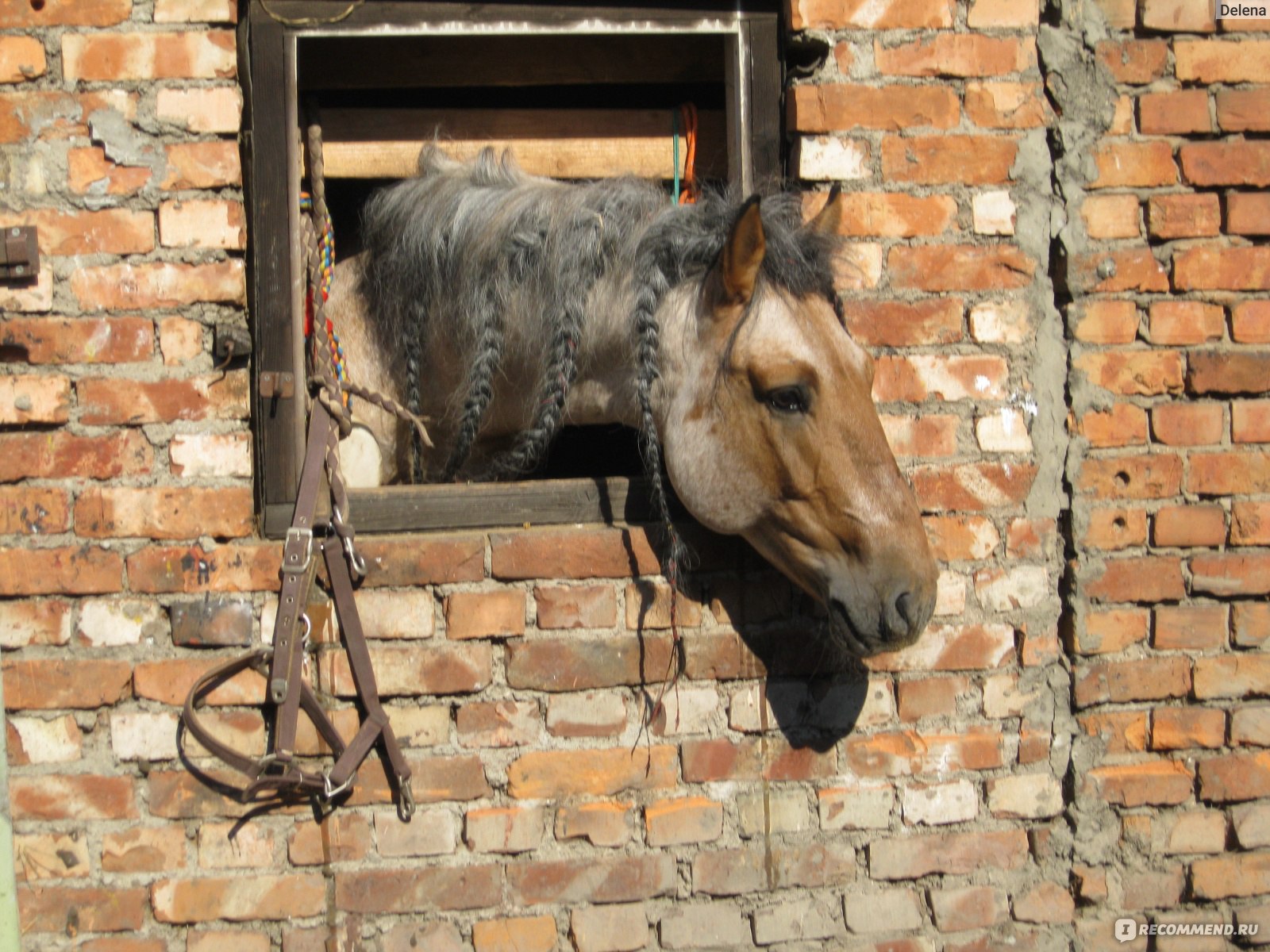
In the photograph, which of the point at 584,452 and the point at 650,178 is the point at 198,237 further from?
the point at 584,452

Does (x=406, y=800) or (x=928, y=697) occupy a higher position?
(x=928, y=697)

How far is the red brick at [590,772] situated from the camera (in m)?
2.21

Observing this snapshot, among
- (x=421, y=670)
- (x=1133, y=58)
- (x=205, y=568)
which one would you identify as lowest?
(x=421, y=670)

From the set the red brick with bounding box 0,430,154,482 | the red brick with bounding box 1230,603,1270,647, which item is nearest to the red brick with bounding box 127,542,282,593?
the red brick with bounding box 0,430,154,482

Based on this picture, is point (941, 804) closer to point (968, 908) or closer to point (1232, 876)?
point (968, 908)

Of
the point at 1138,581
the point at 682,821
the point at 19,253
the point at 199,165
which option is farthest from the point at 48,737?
the point at 1138,581

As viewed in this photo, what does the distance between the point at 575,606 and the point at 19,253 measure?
1295mm

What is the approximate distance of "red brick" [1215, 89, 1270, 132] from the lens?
2.35 meters

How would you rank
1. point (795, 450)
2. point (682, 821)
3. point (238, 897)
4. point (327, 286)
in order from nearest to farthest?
point (795, 450), point (238, 897), point (682, 821), point (327, 286)

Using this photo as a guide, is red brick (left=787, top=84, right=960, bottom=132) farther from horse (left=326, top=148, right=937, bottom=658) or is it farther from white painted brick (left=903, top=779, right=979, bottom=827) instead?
white painted brick (left=903, top=779, right=979, bottom=827)

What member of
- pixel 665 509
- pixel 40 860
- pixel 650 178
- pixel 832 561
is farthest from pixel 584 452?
pixel 40 860

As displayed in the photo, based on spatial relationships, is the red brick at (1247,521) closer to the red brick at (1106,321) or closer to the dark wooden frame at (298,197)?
the red brick at (1106,321)

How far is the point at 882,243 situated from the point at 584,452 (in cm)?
163

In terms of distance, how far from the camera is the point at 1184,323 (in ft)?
7.73
